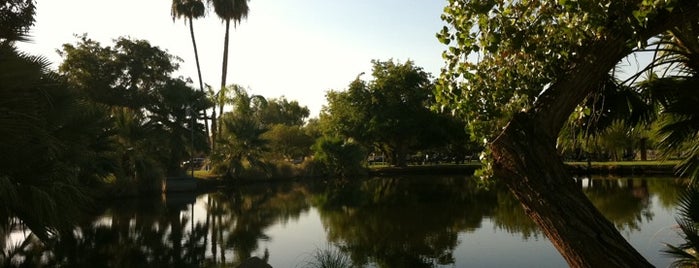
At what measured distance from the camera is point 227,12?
47312mm

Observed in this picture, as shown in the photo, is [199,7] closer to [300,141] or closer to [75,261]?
[300,141]

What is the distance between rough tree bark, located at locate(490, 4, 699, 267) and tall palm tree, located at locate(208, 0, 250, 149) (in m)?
45.0

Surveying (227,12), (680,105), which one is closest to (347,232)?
(680,105)

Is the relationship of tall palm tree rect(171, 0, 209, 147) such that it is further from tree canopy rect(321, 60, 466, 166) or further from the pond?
the pond

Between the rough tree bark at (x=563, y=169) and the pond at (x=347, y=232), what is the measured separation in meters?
5.41

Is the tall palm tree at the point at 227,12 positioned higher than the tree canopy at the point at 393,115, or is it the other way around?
the tall palm tree at the point at 227,12

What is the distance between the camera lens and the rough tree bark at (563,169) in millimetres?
3246

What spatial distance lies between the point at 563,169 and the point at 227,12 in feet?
155

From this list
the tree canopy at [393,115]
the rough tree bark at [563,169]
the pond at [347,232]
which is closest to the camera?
the rough tree bark at [563,169]

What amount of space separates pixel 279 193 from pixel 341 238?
1525cm

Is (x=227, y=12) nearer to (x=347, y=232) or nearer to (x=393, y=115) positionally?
(x=393, y=115)

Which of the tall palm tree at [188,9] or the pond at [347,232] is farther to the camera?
the tall palm tree at [188,9]

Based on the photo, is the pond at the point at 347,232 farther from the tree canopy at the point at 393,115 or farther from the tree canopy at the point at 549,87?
the tree canopy at the point at 393,115

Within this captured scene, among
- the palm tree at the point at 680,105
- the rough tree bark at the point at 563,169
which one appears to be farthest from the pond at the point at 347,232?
the rough tree bark at the point at 563,169
